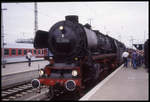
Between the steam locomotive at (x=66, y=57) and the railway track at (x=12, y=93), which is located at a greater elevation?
the steam locomotive at (x=66, y=57)

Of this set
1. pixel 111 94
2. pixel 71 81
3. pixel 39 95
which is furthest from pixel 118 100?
pixel 39 95

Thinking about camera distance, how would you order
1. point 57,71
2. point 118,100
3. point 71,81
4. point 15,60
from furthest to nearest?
point 15,60
point 57,71
point 71,81
point 118,100

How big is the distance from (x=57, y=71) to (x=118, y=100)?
103 inches

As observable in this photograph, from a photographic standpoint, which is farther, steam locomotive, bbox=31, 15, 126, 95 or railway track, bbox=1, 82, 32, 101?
railway track, bbox=1, 82, 32, 101

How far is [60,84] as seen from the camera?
25.3ft

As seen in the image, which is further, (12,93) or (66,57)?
(12,93)

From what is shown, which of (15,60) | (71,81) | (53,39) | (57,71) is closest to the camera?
(71,81)

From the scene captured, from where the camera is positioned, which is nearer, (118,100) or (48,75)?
(118,100)

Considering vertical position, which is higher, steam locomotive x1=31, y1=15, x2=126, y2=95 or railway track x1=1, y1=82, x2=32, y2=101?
steam locomotive x1=31, y1=15, x2=126, y2=95

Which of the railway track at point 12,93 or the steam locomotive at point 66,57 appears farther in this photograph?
the railway track at point 12,93

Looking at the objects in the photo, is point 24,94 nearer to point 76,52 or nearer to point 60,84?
point 60,84

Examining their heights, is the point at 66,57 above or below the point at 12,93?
→ above

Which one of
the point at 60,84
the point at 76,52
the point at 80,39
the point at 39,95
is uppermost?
the point at 80,39

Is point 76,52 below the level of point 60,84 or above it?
above
